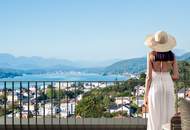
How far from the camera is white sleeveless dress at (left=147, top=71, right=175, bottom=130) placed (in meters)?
5.65

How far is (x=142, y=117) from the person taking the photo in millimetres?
6758

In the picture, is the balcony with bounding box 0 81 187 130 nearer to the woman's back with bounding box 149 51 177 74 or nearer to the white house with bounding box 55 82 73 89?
the white house with bounding box 55 82 73 89

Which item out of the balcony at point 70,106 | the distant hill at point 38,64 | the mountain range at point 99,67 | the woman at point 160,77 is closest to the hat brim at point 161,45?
the woman at point 160,77

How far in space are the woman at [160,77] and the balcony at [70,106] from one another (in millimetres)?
664

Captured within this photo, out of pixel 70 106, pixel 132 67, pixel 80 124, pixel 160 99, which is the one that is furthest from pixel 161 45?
pixel 132 67

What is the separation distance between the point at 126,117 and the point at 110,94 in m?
0.91

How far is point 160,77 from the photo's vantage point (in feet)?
18.6

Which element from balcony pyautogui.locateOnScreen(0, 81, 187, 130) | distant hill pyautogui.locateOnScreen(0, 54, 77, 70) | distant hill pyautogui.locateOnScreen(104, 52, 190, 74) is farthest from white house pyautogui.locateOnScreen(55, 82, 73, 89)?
distant hill pyautogui.locateOnScreen(0, 54, 77, 70)

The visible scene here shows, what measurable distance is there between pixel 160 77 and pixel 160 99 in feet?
0.80

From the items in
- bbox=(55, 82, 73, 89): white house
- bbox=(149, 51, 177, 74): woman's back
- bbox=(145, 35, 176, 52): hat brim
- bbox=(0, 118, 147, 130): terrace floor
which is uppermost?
bbox=(145, 35, 176, 52): hat brim

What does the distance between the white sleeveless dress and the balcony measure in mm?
643

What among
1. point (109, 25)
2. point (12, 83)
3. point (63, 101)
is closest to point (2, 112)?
point (12, 83)

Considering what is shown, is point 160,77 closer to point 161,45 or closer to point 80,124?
point 161,45

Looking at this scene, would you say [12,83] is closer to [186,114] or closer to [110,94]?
[110,94]
